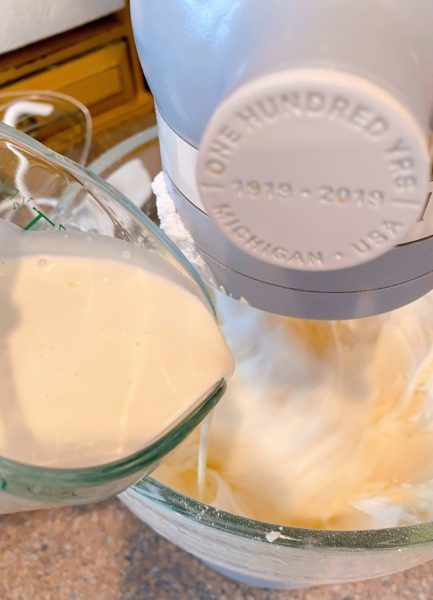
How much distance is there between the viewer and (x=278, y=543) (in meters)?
0.41

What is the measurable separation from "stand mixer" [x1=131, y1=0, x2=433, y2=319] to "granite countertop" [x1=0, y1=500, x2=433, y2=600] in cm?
37

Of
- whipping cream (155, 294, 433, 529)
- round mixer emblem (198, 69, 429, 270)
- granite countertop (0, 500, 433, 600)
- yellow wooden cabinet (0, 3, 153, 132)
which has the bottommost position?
granite countertop (0, 500, 433, 600)

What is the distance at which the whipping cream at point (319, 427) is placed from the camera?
55 cm

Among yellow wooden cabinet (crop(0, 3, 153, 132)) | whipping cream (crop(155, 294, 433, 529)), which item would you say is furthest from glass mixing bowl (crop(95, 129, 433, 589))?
yellow wooden cabinet (crop(0, 3, 153, 132))

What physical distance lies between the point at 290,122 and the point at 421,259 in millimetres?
138

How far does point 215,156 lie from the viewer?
25 centimetres

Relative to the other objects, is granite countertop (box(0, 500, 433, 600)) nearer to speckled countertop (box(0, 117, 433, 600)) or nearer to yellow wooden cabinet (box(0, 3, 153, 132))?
speckled countertop (box(0, 117, 433, 600))

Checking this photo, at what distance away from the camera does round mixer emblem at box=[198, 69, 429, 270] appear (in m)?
0.23

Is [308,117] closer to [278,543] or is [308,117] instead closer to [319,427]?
[278,543]

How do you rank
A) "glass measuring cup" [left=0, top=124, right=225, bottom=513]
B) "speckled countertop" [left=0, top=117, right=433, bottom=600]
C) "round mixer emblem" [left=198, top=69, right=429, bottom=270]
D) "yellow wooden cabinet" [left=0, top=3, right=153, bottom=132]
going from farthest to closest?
"yellow wooden cabinet" [left=0, top=3, right=153, bottom=132] < "speckled countertop" [left=0, top=117, right=433, bottom=600] < "glass measuring cup" [left=0, top=124, right=225, bottom=513] < "round mixer emblem" [left=198, top=69, right=429, bottom=270]

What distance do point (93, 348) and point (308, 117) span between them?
195 mm

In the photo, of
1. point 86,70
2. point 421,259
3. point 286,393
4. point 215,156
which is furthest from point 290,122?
point 86,70

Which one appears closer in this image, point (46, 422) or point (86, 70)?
point (46, 422)

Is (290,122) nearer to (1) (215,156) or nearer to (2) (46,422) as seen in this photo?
(1) (215,156)
